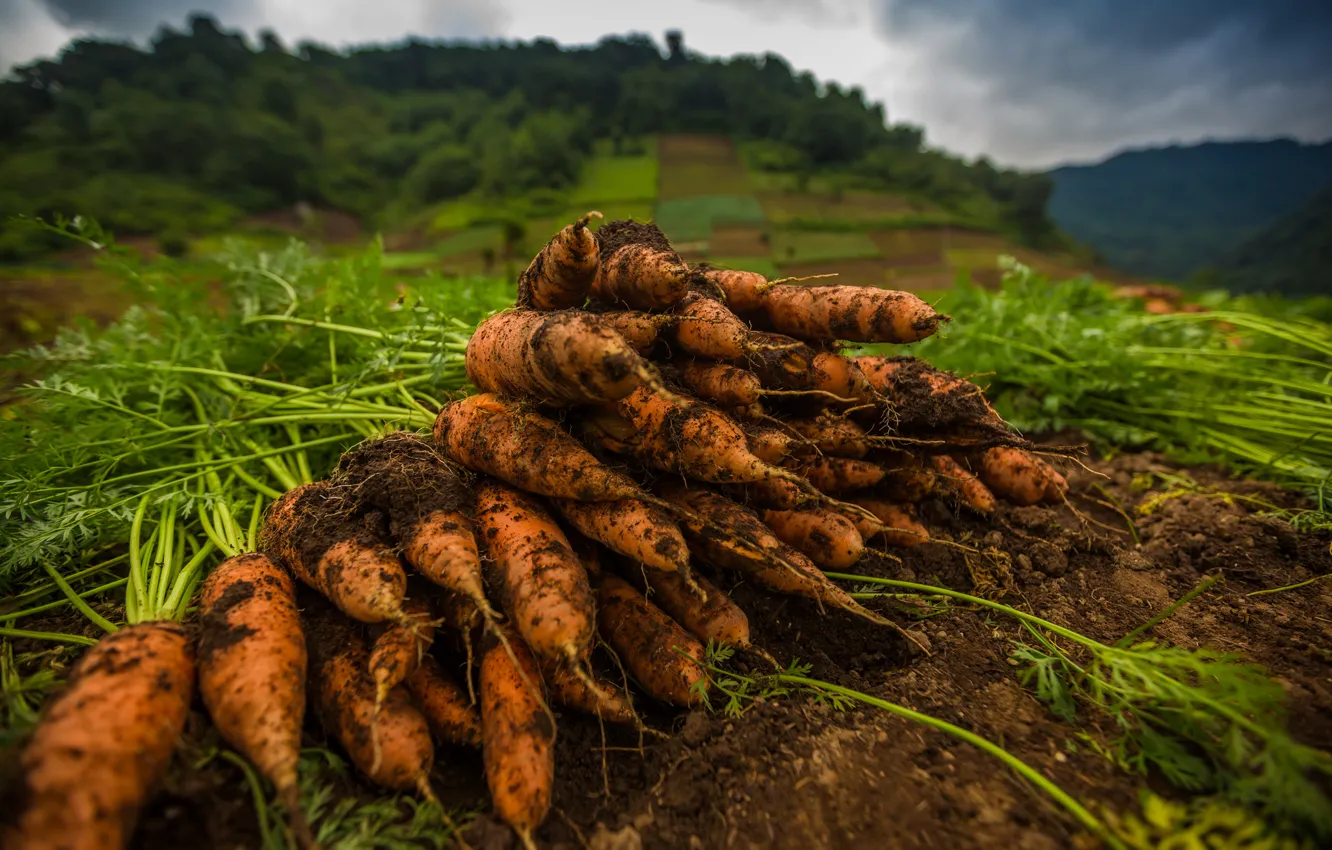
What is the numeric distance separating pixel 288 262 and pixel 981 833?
5.45 m

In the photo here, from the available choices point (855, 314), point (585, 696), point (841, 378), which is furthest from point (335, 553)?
point (855, 314)

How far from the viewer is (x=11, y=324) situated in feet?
25.3

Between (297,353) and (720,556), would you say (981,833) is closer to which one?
(720,556)

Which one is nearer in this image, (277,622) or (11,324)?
(277,622)

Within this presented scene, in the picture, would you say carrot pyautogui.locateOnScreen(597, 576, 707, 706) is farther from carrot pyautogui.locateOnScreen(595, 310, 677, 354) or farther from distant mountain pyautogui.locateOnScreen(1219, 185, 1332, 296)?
distant mountain pyautogui.locateOnScreen(1219, 185, 1332, 296)

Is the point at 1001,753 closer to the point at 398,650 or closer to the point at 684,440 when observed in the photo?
the point at 684,440

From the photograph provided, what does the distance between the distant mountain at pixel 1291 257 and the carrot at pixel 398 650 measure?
69.4 ft

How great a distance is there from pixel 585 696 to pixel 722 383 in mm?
1347

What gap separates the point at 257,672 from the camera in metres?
1.64

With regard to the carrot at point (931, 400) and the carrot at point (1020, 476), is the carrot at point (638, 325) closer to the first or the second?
the carrot at point (931, 400)

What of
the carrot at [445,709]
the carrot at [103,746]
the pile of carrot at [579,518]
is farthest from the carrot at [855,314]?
the carrot at [103,746]

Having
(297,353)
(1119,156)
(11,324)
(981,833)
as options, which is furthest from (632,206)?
(1119,156)

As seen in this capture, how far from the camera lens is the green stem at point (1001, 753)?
1.37 m

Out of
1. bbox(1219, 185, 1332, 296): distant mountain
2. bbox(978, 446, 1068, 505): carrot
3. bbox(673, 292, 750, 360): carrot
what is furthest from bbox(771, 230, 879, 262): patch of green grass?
bbox(673, 292, 750, 360): carrot
